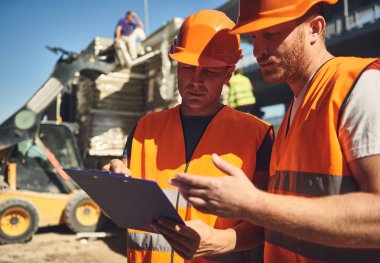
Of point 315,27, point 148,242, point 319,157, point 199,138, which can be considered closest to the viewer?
point 319,157

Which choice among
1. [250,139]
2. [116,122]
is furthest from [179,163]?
[116,122]

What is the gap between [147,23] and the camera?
1516cm

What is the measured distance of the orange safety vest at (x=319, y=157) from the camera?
47.7 inches

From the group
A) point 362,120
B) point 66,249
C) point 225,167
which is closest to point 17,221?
point 66,249

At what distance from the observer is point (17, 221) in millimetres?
6809

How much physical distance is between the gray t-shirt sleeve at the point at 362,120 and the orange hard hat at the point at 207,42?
1.00 metres

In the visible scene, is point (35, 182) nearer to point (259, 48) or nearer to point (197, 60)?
point (197, 60)

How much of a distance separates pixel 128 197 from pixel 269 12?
3.20ft

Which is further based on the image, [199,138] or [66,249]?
[66,249]

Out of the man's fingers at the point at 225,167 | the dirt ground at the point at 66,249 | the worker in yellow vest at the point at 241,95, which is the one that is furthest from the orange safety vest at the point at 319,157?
the worker in yellow vest at the point at 241,95

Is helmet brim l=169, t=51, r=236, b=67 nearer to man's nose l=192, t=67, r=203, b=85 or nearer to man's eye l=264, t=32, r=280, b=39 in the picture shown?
man's nose l=192, t=67, r=203, b=85

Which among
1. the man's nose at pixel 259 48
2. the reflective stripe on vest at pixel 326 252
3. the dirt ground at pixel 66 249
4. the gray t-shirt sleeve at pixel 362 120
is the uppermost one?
the man's nose at pixel 259 48

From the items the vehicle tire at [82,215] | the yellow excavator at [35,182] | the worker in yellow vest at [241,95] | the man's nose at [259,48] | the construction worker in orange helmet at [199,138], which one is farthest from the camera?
the vehicle tire at [82,215]

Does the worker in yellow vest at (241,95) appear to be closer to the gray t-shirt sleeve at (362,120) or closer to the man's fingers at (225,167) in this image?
the gray t-shirt sleeve at (362,120)
